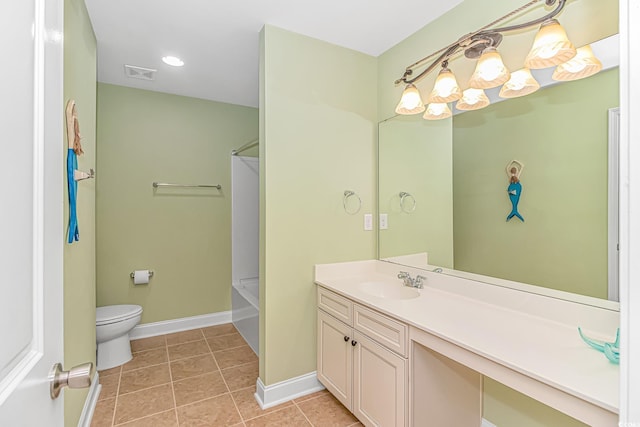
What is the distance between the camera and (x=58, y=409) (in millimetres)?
680

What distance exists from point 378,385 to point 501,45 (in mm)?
1950

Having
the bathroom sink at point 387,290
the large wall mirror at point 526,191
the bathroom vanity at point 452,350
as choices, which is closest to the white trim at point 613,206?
the large wall mirror at point 526,191

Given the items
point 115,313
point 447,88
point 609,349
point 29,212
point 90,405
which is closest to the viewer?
point 29,212

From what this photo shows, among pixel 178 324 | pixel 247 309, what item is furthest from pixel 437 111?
pixel 178 324

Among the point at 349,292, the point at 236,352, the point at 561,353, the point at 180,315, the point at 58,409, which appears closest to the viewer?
the point at 58,409

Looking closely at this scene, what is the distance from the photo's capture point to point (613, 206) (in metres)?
1.27

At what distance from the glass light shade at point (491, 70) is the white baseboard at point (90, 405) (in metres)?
2.71

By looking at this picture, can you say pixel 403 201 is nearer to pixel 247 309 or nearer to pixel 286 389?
pixel 286 389

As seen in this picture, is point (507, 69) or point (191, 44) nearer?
point (507, 69)

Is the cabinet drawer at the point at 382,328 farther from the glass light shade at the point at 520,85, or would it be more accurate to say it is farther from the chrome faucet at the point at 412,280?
the glass light shade at the point at 520,85

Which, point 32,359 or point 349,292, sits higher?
point 32,359

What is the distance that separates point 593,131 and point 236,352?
2946 millimetres

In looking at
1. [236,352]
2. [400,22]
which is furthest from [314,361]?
[400,22]

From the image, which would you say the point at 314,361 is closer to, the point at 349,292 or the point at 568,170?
the point at 349,292
